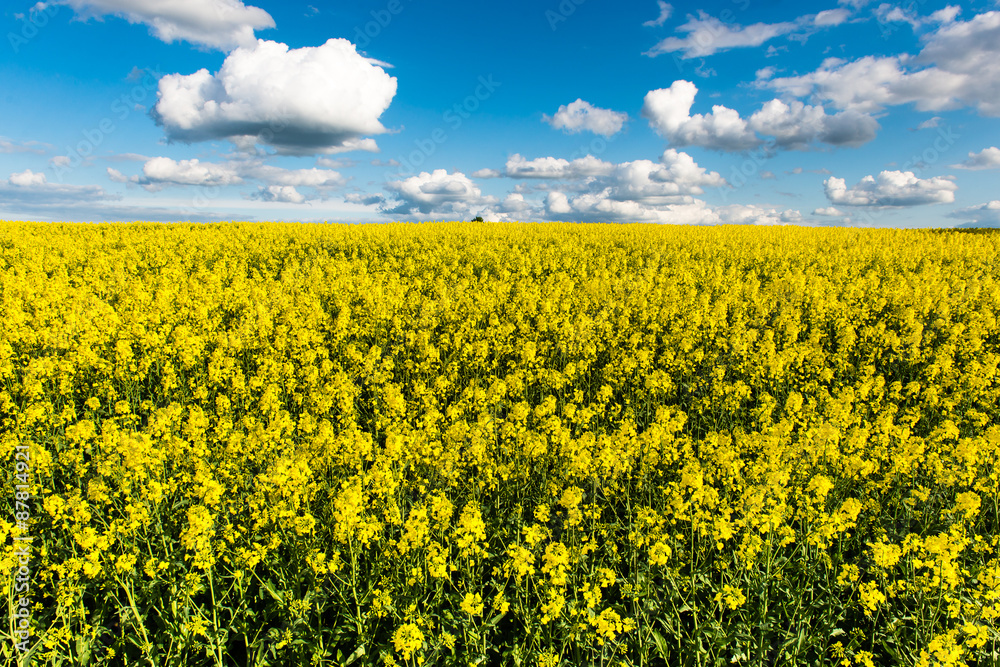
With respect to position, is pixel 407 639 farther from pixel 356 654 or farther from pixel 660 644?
pixel 660 644

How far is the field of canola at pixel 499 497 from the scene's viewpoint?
3.63 metres

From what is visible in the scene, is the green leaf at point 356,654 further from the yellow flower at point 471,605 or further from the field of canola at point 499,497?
the yellow flower at point 471,605

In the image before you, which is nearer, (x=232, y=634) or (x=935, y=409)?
(x=232, y=634)

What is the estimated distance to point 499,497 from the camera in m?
4.81

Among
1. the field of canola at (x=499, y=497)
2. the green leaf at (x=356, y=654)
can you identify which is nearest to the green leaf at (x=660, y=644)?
the field of canola at (x=499, y=497)

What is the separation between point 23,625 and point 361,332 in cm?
613

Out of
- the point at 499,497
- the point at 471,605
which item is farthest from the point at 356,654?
the point at 499,497

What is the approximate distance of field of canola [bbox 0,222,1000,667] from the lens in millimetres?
3629

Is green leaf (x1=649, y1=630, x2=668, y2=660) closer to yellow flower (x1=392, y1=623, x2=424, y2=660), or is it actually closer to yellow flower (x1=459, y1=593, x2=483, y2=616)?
yellow flower (x1=459, y1=593, x2=483, y2=616)

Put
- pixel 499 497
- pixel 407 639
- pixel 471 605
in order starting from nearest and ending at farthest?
pixel 407 639, pixel 471 605, pixel 499 497

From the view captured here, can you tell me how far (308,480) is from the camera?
4.60 m

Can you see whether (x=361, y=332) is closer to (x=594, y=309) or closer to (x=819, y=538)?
(x=594, y=309)

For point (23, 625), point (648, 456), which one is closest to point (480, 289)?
point (648, 456)

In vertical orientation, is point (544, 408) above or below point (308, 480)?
above
